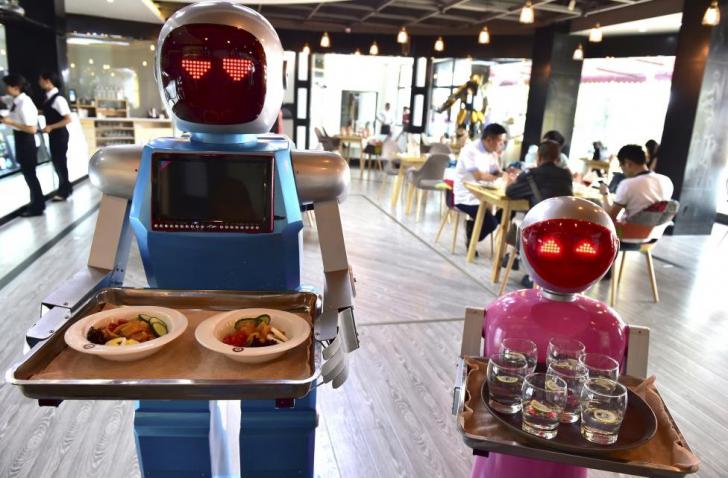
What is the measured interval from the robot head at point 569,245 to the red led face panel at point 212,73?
79cm

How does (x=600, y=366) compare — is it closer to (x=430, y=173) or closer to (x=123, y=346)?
(x=123, y=346)

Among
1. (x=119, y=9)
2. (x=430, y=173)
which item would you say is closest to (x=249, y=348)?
(x=430, y=173)

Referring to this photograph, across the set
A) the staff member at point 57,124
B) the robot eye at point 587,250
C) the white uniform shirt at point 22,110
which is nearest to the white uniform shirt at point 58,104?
the staff member at point 57,124

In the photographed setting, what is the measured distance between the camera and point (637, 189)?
3742mm

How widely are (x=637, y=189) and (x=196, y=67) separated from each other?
3324 mm

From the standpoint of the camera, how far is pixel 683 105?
5973mm

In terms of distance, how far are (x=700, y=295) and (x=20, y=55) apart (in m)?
7.64

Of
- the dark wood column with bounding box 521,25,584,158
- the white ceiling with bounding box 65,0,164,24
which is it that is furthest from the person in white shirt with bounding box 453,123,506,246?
the white ceiling with bounding box 65,0,164,24

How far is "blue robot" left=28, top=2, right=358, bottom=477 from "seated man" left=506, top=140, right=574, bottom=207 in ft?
8.21

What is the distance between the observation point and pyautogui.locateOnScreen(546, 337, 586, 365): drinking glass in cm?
107

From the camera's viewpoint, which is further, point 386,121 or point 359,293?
point 386,121

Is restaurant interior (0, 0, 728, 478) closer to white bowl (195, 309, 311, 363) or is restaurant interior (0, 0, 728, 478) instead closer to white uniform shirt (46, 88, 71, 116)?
white bowl (195, 309, 311, 363)

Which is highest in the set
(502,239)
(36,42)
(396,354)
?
(36,42)

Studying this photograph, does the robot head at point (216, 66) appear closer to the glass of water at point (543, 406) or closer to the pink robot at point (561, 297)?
the pink robot at point (561, 297)
